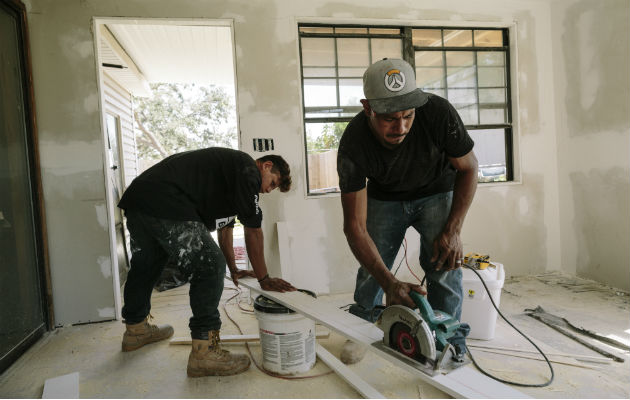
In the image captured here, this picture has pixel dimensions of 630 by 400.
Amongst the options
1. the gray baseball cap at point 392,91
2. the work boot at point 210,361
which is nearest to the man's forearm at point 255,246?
the work boot at point 210,361

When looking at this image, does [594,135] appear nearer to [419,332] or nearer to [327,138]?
[327,138]

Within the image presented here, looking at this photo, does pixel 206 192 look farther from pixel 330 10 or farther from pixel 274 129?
pixel 330 10

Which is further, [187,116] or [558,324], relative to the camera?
[187,116]

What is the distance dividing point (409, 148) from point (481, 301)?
1169mm

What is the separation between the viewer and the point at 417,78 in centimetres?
382

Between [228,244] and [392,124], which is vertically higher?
[392,124]

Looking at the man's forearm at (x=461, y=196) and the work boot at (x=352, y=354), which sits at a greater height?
the man's forearm at (x=461, y=196)

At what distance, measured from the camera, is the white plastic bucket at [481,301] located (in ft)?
7.98

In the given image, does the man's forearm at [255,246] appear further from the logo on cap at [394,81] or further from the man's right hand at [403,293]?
the logo on cap at [394,81]

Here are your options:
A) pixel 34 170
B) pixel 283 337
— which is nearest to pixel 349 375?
pixel 283 337

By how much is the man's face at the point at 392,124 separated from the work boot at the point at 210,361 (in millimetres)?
1332

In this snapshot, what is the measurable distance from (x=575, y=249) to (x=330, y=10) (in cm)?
314

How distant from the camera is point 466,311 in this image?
8.16 ft

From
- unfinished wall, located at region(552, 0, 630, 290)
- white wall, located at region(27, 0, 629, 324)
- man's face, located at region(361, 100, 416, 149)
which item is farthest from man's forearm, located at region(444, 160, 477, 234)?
unfinished wall, located at region(552, 0, 630, 290)
